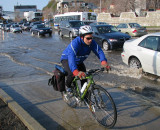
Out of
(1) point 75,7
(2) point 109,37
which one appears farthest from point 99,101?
(1) point 75,7

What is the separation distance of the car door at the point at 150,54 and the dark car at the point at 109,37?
6.38m

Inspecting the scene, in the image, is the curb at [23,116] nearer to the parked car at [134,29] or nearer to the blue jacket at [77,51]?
the blue jacket at [77,51]

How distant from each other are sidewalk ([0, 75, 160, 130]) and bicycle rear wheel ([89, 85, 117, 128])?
0.18 m

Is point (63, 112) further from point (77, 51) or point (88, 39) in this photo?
point (88, 39)

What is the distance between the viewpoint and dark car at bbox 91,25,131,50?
1423 centimetres

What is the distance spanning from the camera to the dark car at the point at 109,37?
14233 millimetres

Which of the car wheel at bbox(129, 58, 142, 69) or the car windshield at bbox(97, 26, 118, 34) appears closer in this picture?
the car wheel at bbox(129, 58, 142, 69)

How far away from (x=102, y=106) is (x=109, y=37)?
35.5 feet

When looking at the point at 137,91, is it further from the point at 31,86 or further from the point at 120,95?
the point at 31,86

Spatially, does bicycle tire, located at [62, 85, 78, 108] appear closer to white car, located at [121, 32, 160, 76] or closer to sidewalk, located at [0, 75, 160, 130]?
sidewalk, located at [0, 75, 160, 130]

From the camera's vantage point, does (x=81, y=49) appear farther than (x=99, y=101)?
Yes

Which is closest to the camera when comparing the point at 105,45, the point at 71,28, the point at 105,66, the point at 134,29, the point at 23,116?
the point at 105,66

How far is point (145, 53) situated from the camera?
7.43 m

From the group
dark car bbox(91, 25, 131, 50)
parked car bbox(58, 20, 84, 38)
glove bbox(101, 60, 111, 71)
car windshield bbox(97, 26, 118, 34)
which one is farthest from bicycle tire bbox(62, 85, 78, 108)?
parked car bbox(58, 20, 84, 38)
